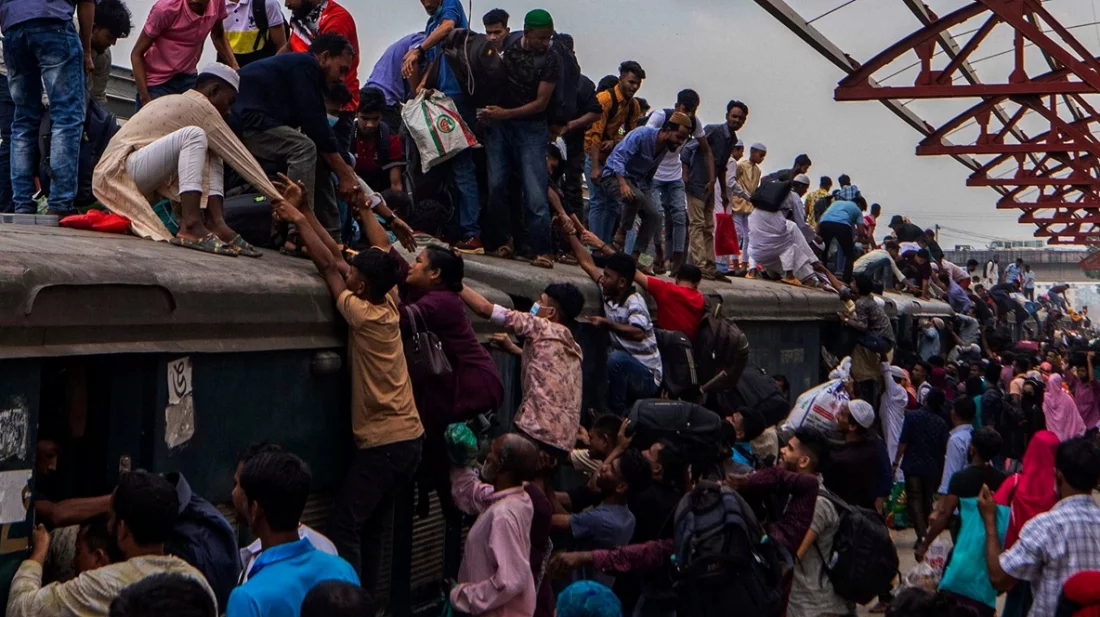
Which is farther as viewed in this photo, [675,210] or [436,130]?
[675,210]

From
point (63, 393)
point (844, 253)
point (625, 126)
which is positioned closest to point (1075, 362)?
point (844, 253)

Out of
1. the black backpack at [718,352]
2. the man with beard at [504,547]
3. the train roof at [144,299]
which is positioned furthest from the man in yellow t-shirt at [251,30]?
the man with beard at [504,547]

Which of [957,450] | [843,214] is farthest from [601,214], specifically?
[843,214]

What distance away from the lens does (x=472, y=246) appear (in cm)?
920

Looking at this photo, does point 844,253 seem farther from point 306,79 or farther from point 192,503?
point 192,503

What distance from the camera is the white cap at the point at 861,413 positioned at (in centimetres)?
775

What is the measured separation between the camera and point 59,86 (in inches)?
286

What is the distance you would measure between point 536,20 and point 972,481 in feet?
12.9

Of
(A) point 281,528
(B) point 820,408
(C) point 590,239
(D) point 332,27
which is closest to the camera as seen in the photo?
(A) point 281,528

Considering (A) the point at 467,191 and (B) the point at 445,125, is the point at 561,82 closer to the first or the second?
(B) the point at 445,125

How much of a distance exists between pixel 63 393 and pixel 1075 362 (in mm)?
13019

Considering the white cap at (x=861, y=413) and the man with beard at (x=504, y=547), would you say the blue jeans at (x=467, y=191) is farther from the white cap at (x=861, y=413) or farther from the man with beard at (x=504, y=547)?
the man with beard at (x=504, y=547)

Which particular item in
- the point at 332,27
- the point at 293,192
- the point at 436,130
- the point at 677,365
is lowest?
the point at 677,365

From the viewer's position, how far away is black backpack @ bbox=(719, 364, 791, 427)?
962cm
